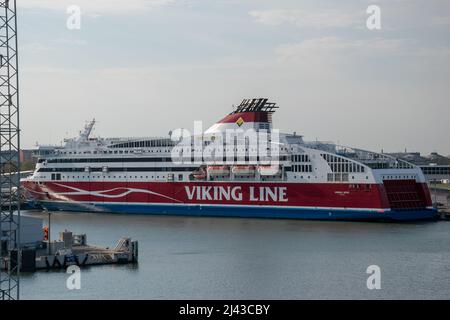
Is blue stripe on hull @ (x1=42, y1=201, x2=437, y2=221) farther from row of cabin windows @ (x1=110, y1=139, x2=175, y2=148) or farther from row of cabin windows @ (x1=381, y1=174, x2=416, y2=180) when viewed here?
row of cabin windows @ (x1=110, y1=139, x2=175, y2=148)

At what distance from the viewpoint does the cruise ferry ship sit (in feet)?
149

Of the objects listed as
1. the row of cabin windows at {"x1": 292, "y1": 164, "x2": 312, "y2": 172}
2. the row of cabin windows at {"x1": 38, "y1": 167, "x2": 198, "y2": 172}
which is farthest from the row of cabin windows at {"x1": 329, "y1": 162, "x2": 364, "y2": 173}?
the row of cabin windows at {"x1": 38, "y1": 167, "x2": 198, "y2": 172}

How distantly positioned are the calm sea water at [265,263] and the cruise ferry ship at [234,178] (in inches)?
90.8

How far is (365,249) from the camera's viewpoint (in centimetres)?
3266

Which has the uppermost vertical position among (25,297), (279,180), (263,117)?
(263,117)

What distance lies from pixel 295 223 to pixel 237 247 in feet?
37.4

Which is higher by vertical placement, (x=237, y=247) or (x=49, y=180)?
(x=49, y=180)

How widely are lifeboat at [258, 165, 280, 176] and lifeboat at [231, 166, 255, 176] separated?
0.61 meters

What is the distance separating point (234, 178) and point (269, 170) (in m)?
2.66

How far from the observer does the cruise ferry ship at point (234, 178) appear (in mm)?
45562

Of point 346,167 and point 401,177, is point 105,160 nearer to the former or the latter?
point 346,167

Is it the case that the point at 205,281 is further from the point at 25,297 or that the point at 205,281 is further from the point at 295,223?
the point at 295,223

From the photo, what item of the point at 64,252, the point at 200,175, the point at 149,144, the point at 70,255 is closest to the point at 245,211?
the point at 200,175

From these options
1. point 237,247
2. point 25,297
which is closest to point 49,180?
point 237,247
